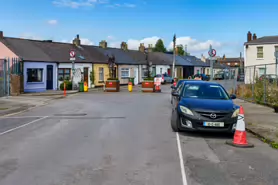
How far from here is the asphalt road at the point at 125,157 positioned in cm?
583

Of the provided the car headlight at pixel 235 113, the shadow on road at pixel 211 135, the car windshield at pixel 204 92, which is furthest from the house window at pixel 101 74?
the car headlight at pixel 235 113

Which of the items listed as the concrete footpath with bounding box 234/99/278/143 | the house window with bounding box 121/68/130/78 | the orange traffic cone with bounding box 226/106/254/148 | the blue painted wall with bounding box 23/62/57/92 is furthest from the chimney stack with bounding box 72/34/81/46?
the orange traffic cone with bounding box 226/106/254/148

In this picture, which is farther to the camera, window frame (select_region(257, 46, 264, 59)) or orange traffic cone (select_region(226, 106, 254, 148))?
window frame (select_region(257, 46, 264, 59))

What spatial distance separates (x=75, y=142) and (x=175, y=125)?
3073 millimetres

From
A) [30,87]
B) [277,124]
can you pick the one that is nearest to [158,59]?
[30,87]

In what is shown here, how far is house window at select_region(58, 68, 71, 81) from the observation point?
1420 inches

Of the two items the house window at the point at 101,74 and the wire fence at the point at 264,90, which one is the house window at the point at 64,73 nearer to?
the house window at the point at 101,74

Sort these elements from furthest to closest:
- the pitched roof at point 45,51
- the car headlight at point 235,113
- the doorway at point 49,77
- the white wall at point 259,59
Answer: the white wall at point 259,59, the doorway at point 49,77, the pitched roof at point 45,51, the car headlight at point 235,113

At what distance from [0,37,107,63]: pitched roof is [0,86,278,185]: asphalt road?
22742 millimetres

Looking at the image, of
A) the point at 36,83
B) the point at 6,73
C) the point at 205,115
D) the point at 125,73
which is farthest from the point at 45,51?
the point at 205,115

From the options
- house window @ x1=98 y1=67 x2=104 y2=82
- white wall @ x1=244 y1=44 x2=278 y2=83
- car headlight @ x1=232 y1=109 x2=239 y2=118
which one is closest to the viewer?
car headlight @ x1=232 y1=109 x2=239 y2=118

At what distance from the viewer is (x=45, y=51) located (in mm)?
36156

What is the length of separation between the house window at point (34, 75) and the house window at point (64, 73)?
2.88 meters

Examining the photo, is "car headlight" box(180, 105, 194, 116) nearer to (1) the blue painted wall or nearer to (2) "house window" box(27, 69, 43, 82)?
(1) the blue painted wall
